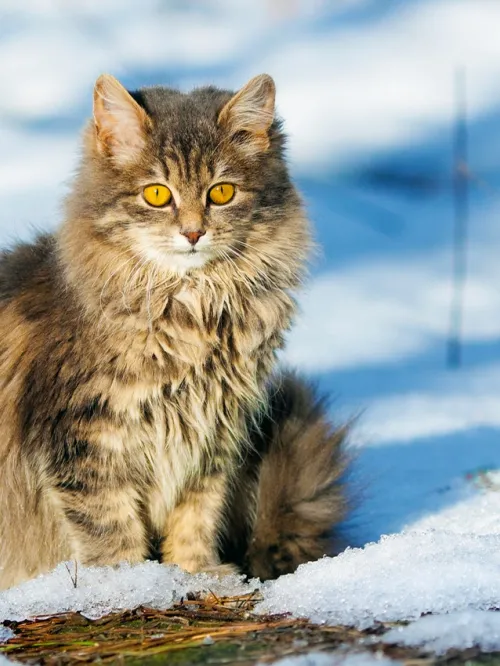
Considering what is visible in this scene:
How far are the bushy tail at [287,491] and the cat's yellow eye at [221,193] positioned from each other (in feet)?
1.86

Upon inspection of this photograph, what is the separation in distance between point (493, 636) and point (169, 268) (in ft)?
4.04

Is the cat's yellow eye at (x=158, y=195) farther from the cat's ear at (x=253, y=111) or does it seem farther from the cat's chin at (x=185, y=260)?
the cat's ear at (x=253, y=111)

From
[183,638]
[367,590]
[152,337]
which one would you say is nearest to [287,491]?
[152,337]

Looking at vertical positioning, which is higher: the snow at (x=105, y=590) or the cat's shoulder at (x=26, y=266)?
the cat's shoulder at (x=26, y=266)

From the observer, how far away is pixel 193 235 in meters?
2.29

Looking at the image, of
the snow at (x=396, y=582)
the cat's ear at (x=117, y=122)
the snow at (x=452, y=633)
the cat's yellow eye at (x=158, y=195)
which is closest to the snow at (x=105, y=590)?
the snow at (x=396, y=582)

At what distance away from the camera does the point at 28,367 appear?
2.39 metres

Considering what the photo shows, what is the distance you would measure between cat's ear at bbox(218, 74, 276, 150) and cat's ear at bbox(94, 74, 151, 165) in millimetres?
228

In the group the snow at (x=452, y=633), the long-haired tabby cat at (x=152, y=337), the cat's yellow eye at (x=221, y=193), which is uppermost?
the cat's yellow eye at (x=221, y=193)

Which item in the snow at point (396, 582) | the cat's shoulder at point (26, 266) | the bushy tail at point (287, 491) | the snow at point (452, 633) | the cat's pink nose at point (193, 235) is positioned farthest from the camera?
the bushy tail at point (287, 491)

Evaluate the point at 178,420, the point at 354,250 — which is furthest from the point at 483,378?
the point at 178,420

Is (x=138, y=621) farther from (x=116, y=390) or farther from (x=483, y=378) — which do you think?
(x=483, y=378)

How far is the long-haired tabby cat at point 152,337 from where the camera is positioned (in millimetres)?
2316

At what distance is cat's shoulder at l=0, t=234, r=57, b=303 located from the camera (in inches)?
98.7
